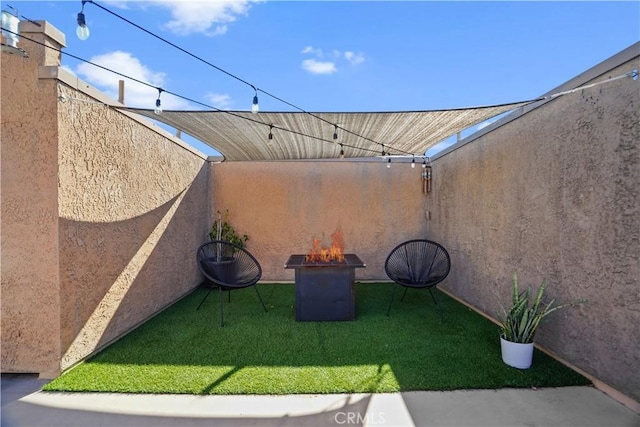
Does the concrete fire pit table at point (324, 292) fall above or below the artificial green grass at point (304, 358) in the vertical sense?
above

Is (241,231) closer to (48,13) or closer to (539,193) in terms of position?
(48,13)

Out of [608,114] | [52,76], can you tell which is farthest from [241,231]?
[608,114]

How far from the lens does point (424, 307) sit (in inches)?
224

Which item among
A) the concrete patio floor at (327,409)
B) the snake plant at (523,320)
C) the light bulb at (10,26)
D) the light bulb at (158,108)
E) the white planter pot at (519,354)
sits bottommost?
the concrete patio floor at (327,409)

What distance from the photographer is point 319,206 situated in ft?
26.2

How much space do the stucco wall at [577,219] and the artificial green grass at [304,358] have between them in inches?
17.8

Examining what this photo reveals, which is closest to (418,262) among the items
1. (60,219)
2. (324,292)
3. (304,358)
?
(324,292)

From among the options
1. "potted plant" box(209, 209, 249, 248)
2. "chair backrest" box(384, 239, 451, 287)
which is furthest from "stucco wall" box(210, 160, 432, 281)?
"chair backrest" box(384, 239, 451, 287)

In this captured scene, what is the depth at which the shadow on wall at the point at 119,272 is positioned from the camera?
3361 mm

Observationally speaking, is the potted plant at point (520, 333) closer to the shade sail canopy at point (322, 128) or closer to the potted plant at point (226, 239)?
the shade sail canopy at point (322, 128)

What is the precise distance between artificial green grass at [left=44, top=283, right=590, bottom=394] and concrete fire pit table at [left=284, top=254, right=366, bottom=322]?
0.17m

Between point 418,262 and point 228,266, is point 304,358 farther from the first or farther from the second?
point 418,262

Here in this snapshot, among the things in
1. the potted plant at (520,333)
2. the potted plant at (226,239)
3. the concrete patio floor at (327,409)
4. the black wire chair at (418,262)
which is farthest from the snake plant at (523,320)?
the potted plant at (226,239)

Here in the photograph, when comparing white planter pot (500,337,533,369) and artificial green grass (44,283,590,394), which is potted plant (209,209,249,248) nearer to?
artificial green grass (44,283,590,394)
